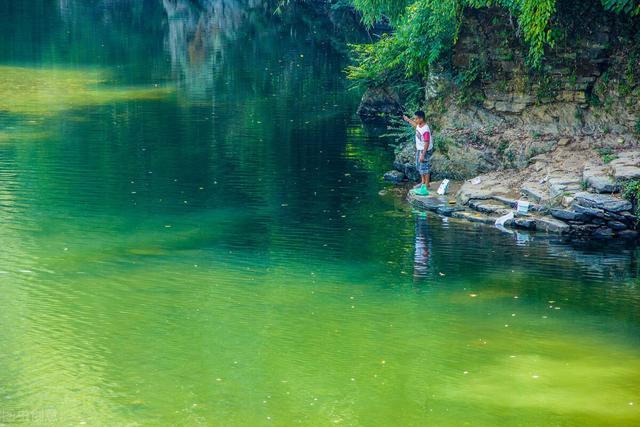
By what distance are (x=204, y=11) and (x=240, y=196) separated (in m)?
33.4

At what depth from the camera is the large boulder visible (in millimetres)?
18047

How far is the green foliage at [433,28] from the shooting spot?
1944 cm

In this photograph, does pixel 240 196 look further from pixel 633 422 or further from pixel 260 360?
pixel 633 422

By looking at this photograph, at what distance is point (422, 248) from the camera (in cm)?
1766

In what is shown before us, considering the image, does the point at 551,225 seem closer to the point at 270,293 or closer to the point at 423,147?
the point at 423,147

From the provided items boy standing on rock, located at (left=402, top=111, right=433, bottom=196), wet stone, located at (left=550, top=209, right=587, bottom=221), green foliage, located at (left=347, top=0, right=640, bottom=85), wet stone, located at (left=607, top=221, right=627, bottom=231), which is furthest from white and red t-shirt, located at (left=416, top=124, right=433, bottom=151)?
wet stone, located at (left=607, top=221, right=627, bottom=231)

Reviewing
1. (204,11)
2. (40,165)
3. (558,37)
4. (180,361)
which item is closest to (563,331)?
(180,361)

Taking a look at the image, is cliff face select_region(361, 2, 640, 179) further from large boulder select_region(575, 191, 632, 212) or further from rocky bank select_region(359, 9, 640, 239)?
large boulder select_region(575, 191, 632, 212)

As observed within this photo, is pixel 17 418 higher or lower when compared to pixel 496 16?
lower

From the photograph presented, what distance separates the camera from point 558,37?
20.7 m

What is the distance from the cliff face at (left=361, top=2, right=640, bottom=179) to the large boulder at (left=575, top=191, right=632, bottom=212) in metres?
1.94

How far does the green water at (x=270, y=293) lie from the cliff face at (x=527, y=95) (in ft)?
7.40

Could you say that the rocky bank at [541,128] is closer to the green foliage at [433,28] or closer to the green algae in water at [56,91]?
the green foliage at [433,28]

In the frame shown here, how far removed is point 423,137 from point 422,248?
12.6ft
